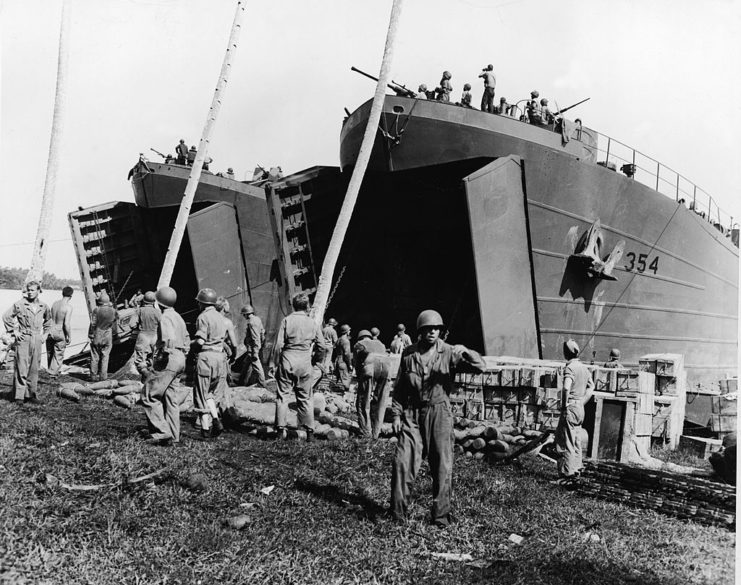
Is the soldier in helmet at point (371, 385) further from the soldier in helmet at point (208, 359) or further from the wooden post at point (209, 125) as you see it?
the wooden post at point (209, 125)

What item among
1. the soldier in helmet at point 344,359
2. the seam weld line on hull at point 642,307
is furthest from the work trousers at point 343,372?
the seam weld line on hull at point 642,307

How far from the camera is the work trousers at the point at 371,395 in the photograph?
686 centimetres

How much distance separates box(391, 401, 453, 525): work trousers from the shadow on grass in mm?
193

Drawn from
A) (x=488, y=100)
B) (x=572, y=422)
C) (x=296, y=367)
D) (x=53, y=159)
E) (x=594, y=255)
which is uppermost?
(x=488, y=100)

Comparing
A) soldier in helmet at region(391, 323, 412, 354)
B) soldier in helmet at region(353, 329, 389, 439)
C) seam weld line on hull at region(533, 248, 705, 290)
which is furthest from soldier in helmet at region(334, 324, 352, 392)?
soldier in helmet at region(353, 329, 389, 439)

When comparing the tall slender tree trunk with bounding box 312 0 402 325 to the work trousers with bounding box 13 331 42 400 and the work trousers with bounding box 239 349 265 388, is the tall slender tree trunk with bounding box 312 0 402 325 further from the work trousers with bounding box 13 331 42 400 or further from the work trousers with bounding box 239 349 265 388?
A: the work trousers with bounding box 13 331 42 400

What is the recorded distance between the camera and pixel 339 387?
39.3 feet

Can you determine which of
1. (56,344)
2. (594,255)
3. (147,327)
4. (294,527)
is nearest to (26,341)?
(147,327)

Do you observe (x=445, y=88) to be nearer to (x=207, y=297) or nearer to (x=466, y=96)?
(x=466, y=96)

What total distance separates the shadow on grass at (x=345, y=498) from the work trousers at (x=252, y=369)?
6.08 meters

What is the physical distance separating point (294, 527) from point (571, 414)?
3.23 m

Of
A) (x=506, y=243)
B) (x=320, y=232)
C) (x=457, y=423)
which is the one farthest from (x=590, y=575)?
(x=320, y=232)

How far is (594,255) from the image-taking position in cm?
1127

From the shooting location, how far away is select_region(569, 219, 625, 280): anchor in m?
11.2
